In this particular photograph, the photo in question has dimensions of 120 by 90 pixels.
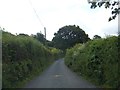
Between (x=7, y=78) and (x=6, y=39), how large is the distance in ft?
10.6

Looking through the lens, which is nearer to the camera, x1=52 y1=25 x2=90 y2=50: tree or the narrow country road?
the narrow country road

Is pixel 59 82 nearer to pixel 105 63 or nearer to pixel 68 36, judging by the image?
pixel 105 63

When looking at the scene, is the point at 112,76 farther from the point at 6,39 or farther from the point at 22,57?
the point at 22,57

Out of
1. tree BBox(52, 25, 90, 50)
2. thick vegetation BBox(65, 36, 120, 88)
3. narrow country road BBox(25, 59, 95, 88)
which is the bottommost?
narrow country road BBox(25, 59, 95, 88)

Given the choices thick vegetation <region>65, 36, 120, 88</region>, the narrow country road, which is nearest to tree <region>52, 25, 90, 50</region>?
the narrow country road

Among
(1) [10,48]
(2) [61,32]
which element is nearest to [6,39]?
(1) [10,48]

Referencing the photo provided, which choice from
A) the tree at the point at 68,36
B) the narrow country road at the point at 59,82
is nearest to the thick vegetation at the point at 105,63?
the narrow country road at the point at 59,82

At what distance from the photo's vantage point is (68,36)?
11112cm

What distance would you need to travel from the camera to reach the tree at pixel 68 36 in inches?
4277

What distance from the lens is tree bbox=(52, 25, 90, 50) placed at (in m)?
109

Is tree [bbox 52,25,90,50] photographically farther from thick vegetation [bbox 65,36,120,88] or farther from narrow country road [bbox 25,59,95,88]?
thick vegetation [bbox 65,36,120,88]

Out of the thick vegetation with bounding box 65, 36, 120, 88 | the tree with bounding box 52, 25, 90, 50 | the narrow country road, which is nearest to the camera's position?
the thick vegetation with bounding box 65, 36, 120, 88

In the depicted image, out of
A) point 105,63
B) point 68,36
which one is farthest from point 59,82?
point 68,36

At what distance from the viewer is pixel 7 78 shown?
16375 mm
